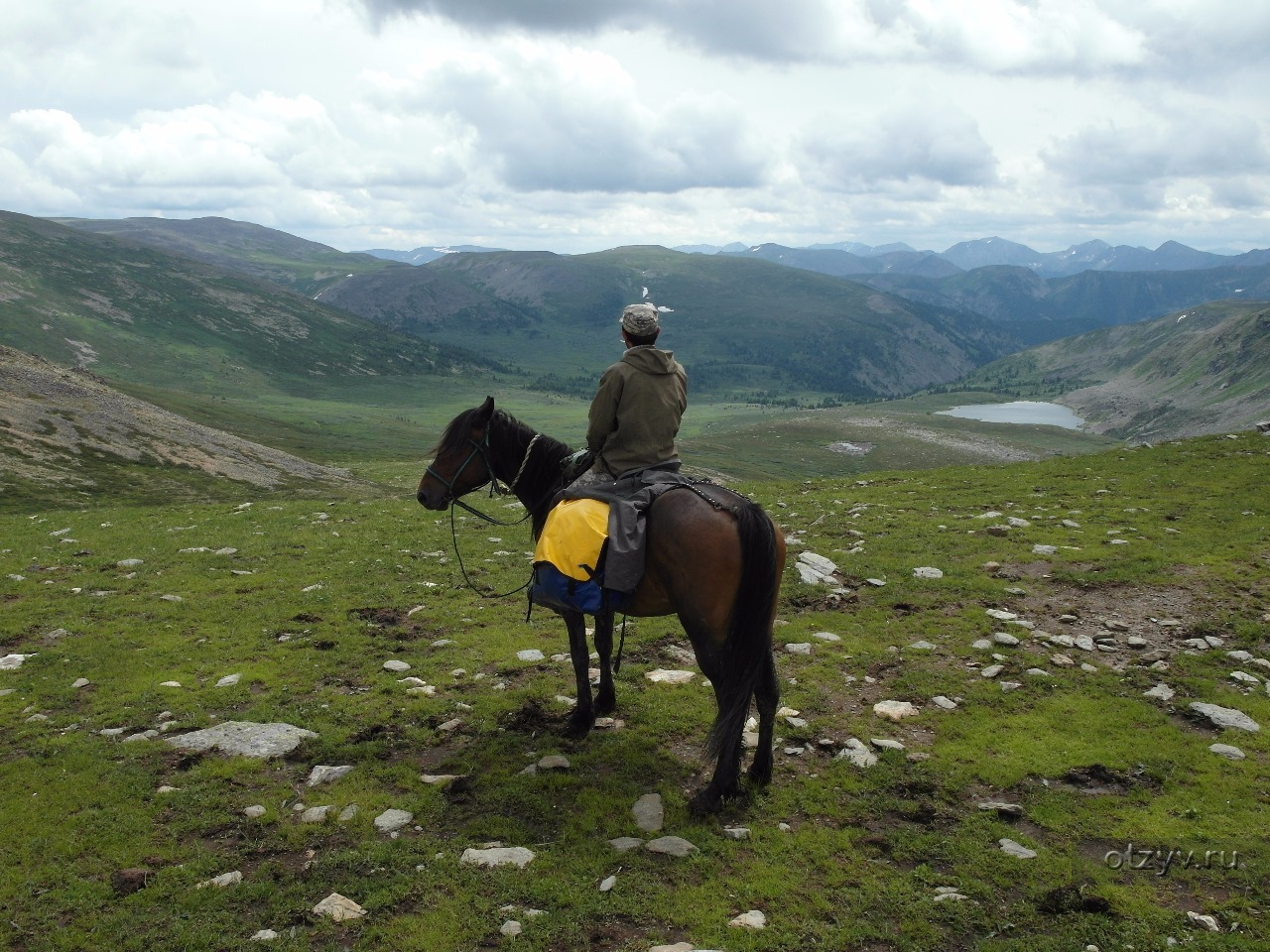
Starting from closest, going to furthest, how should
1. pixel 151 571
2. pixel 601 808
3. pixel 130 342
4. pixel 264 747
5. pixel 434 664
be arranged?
1. pixel 601 808
2. pixel 264 747
3. pixel 434 664
4. pixel 151 571
5. pixel 130 342

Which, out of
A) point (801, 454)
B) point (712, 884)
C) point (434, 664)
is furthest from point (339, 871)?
point (801, 454)

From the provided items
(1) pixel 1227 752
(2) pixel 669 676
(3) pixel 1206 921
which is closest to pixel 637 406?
(2) pixel 669 676

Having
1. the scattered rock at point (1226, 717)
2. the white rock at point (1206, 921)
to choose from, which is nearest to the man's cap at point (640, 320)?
the white rock at point (1206, 921)

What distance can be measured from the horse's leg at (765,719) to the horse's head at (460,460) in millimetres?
4692

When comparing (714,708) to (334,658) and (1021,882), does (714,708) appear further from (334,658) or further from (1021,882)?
(334,658)

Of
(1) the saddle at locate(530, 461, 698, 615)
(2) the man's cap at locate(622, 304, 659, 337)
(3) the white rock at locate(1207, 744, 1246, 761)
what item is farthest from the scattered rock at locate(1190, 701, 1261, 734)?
(2) the man's cap at locate(622, 304, 659, 337)

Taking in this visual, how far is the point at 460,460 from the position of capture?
1092cm

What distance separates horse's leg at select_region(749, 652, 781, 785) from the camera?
8.88 m

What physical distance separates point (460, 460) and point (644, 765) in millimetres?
4807

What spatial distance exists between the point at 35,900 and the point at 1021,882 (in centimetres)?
894

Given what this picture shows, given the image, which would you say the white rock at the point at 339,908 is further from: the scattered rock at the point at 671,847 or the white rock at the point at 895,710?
the white rock at the point at 895,710

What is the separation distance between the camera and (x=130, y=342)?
200 m

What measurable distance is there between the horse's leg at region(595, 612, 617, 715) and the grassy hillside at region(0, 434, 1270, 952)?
0.51 meters

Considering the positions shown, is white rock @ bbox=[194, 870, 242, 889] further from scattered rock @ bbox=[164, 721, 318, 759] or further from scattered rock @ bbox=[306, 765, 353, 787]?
scattered rock @ bbox=[164, 721, 318, 759]
